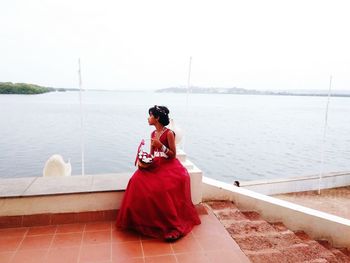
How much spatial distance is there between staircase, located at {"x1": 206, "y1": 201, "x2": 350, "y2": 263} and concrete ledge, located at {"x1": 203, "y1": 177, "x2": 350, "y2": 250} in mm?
164

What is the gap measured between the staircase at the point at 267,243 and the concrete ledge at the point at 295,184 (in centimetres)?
629

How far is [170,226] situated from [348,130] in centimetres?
4403

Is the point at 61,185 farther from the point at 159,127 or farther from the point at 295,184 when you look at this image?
the point at 295,184

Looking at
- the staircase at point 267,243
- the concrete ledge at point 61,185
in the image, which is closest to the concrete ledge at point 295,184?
the staircase at point 267,243

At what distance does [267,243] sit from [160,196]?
1117 mm

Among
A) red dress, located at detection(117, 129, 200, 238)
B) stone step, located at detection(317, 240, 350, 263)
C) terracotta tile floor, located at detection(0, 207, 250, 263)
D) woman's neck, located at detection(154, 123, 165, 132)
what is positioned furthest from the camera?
stone step, located at detection(317, 240, 350, 263)

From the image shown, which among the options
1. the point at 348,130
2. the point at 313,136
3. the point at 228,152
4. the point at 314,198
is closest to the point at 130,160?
the point at 228,152

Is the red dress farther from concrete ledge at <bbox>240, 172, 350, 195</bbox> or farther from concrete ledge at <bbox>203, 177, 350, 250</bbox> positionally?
concrete ledge at <bbox>240, 172, 350, 195</bbox>

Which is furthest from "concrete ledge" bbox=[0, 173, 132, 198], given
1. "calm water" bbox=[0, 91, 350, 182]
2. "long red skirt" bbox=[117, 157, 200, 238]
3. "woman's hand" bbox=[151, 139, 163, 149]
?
"calm water" bbox=[0, 91, 350, 182]

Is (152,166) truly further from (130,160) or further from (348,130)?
(348,130)

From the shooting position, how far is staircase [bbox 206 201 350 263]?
250cm

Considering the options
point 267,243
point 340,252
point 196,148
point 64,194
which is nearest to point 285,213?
point 340,252

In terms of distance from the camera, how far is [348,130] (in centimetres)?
3941

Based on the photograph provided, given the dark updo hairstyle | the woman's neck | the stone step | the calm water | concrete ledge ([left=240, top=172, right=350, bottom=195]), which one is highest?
the dark updo hairstyle
